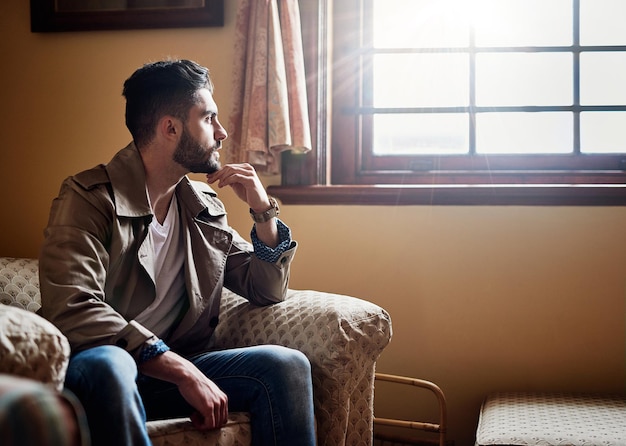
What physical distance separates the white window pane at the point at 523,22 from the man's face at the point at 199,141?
1264 mm

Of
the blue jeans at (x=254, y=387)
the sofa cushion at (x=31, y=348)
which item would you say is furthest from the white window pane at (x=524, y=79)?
the sofa cushion at (x=31, y=348)

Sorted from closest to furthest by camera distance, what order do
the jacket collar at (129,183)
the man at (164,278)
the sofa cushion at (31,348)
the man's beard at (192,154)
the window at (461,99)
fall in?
1. the sofa cushion at (31,348)
2. the man at (164,278)
3. the jacket collar at (129,183)
4. the man's beard at (192,154)
5. the window at (461,99)

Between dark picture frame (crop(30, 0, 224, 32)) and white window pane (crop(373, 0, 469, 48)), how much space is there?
1.93 feet

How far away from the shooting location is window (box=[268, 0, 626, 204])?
9.19 ft

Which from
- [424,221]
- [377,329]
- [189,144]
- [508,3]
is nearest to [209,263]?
[189,144]

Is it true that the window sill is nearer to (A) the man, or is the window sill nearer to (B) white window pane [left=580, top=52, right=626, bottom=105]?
(B) white window pane [left=580, top=52, right=626, bottom=105]

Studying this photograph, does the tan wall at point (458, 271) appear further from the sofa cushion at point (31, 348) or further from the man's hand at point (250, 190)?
the sofa cushion at point (31, 348)

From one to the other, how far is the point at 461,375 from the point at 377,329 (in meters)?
0.84

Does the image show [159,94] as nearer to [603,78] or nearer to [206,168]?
[206,168]

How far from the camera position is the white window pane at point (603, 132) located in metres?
2.81

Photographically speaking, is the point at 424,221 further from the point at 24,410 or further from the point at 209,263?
the point at 24,410

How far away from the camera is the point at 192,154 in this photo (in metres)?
1.98

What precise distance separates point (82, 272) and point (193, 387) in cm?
34

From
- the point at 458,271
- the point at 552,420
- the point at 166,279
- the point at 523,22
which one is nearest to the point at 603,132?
the point at 523,22
